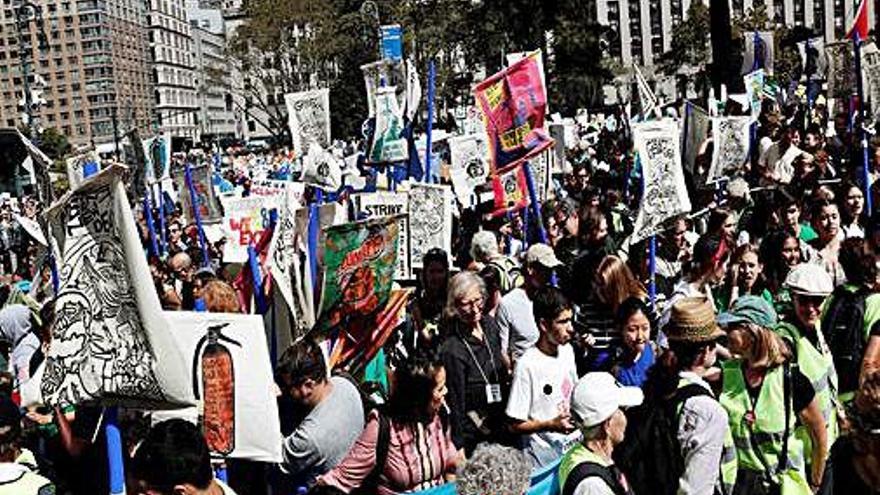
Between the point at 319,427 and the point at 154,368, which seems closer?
the point at 154,368

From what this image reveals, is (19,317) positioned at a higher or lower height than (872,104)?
lower

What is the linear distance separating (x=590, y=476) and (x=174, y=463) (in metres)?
1.41

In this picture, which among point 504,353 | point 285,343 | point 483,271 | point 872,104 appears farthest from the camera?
point 872,104

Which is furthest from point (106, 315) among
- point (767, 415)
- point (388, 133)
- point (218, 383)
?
point (388, 133)

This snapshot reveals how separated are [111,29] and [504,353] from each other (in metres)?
138

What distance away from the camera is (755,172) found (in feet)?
41.9

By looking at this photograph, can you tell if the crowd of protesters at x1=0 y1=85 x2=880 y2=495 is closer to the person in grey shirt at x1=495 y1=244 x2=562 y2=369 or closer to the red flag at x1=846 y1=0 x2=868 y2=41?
the person in grey shirt at x1=495 y1=244 x2=562 y2=369

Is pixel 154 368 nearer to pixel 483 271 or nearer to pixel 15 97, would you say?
pixel 483 271

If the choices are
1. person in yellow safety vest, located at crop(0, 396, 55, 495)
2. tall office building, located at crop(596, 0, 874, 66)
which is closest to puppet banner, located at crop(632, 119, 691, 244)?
person in yellow safety vest, located at crop(0, 396, 55, 495)

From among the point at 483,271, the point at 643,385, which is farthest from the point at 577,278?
the point at 643,385

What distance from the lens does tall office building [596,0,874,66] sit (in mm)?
106875

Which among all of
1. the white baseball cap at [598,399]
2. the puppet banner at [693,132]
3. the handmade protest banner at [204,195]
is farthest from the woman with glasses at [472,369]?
the handmade protest banner at [204,195]

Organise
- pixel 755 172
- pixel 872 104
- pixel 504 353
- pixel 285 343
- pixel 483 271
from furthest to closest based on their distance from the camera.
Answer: pixel 755 172 → pixel 872 104 → pixel 483 271 → pixel 504 353 → pixel 285 343

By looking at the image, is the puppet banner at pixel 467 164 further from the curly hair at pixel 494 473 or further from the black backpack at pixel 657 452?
the curly hair at pixel 494 473
